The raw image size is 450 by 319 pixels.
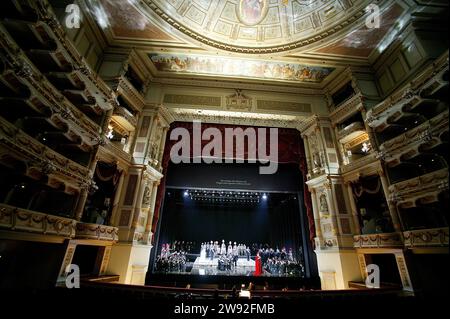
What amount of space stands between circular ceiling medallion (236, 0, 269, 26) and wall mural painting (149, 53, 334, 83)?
1.57 m

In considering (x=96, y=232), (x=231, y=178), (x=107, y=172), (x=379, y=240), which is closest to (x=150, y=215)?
(x=96, y=232)

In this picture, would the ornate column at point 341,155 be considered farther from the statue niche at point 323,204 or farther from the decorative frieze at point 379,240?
the decorative frieze at point 379,240

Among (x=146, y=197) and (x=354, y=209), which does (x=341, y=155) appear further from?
(x=146, y=197)

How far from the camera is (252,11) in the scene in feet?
27.6

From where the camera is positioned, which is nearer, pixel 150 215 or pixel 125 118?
pixel 125 118

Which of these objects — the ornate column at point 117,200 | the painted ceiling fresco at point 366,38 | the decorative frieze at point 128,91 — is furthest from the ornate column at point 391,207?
the decorative frieze at point 128,91

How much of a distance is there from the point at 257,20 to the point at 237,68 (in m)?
2.05

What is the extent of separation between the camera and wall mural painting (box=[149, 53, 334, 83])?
9258 mm

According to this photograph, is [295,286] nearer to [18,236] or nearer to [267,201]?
[267,201]

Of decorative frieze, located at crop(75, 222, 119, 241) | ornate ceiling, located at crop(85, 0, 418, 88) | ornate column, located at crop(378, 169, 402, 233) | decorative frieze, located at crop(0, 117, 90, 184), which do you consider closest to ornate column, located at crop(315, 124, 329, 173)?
ornate column, located at crop(378, 169, 402, 233)

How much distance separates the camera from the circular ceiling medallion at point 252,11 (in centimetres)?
829

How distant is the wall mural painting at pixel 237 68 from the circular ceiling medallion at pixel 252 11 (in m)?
1.57

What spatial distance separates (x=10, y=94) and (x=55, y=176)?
2.14 m

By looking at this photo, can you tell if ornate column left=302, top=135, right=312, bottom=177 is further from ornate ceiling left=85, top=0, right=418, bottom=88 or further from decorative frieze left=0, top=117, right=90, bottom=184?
decorative frieze left=0, top=117, right=90, bottom=184
